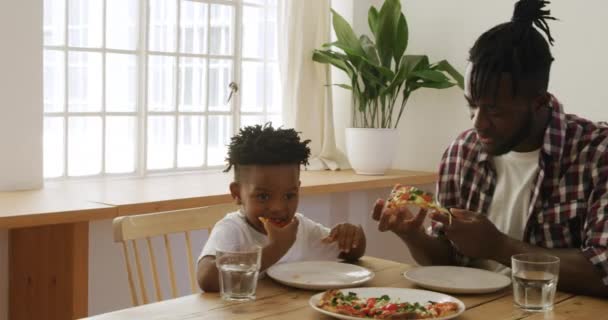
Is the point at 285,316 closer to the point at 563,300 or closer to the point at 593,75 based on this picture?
the point at 563,300

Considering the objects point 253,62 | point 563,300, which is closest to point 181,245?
point 253,62

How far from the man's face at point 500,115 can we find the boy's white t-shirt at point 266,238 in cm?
46

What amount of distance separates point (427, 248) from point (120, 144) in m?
1.87

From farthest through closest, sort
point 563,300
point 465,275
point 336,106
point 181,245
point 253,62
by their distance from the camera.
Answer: point 336,106 < point 253,62 < point 181,245 < point 465,275 < point 563,300

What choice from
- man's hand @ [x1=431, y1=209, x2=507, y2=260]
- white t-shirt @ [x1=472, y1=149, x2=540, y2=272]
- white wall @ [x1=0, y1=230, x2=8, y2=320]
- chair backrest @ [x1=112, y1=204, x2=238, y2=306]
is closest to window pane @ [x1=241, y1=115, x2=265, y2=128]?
white wall @ [x1=0, y1=230, x2=8, y2=320]

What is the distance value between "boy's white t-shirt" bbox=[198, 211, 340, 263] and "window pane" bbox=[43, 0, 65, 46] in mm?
1631

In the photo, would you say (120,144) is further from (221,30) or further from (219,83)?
(221,30)

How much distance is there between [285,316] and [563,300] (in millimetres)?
592

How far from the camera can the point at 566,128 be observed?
1965 millimetres

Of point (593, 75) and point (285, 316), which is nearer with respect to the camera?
point (285, 316)

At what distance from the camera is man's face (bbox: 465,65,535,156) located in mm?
1876

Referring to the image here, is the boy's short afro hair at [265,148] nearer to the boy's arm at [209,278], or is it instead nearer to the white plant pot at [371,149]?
the boy's arm at [209,278]

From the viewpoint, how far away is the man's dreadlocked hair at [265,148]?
1.95 meters

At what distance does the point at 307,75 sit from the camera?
13.0 ft
